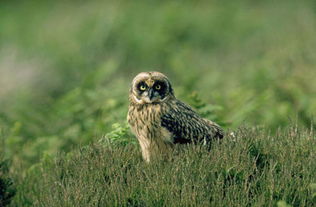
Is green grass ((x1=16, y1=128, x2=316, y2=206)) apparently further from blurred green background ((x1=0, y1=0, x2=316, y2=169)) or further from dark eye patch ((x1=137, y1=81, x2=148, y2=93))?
blurred green background ((x1=0, y1=0, x2=316, y2=169))

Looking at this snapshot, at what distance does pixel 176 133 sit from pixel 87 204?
1.66 meters

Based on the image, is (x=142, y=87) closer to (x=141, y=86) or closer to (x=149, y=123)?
(x=141, y=86)

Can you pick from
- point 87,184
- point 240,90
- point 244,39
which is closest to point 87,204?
point 87,184

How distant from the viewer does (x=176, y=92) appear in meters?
12.2

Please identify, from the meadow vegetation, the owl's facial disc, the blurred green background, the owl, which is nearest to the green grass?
the meadow vegetation

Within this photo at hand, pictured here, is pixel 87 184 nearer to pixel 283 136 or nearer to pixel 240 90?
pixel 283 136

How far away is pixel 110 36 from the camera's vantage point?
18531 mm

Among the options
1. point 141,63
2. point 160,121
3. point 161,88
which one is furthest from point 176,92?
point 141,63

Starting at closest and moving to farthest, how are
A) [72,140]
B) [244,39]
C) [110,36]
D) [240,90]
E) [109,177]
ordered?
[109,177], [72,140], [240,90], [110,36], [244,39]

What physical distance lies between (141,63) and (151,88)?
387 inches

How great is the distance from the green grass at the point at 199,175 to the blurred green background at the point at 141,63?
1.03 metres

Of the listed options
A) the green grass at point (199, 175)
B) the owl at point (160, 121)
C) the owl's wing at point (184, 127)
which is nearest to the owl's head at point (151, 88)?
the owl at point (160, 121)

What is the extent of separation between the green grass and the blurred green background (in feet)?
3.39

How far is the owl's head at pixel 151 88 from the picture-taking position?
8148 millimetres
